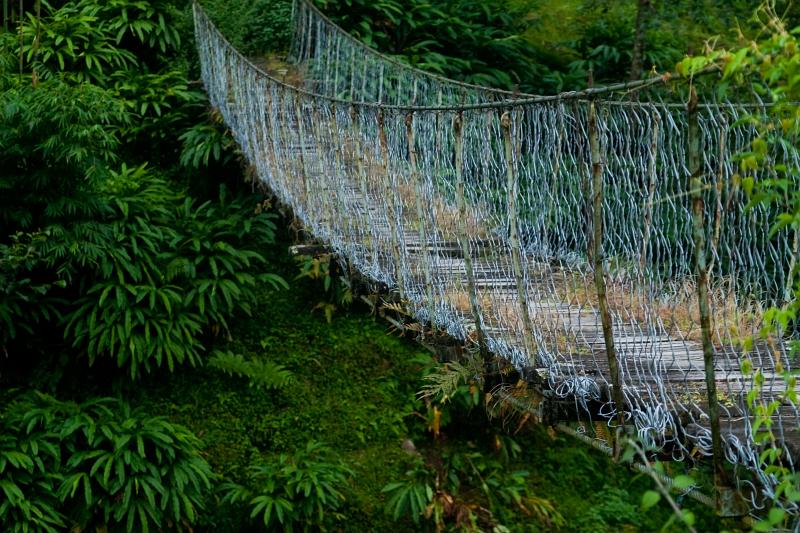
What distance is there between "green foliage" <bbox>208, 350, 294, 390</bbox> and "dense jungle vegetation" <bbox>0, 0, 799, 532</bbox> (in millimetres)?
14

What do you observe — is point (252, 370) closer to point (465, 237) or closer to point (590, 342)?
point (465, 237)

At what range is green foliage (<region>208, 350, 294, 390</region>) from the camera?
6.27 m

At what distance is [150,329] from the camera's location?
240 inches

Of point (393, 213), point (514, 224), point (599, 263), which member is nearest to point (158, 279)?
point (393, 213)

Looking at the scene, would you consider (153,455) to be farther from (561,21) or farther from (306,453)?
(561,21)

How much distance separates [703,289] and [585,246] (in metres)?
1.10

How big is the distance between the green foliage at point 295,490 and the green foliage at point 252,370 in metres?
0.70

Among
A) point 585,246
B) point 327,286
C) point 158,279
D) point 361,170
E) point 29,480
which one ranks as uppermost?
point 361,170

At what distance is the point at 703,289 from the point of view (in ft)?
6.49

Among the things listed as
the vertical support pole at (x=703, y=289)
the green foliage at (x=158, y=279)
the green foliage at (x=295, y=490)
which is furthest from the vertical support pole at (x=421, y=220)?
the green foliage at (x=158, y=279)

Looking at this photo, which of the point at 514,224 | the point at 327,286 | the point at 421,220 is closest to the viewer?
the point at 514,224

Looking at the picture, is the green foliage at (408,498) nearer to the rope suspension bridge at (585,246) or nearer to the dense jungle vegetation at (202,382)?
the dense jungle vegetation at (202,382)

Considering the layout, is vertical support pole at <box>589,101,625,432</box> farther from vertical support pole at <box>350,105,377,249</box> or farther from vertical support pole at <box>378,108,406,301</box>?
vertical support pole at <box>350,105,377,249</box>

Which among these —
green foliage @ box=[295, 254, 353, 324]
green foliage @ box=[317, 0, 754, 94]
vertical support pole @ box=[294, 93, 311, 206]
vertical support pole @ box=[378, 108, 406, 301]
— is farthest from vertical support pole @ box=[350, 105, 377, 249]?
green foliage @ box=[317, 0, 754, 94]
